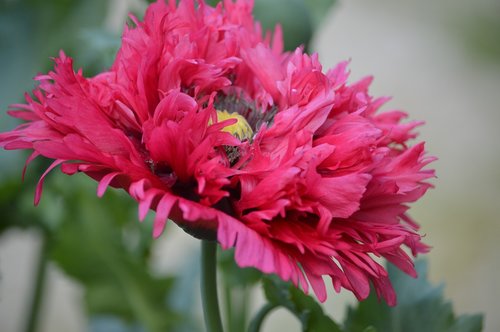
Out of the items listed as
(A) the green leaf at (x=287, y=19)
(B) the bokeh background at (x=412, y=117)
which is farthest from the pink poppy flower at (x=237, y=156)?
(B) the bokeh background at (x=412, y=117)

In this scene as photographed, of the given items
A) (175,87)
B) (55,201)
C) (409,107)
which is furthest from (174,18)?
(409,107)

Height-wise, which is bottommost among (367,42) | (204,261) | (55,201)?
(55,201)

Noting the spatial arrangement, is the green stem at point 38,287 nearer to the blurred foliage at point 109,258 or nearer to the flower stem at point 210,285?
the blurred foliage at point 109,258

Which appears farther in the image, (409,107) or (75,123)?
(409,107)

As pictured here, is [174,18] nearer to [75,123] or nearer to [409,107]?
[75,123]

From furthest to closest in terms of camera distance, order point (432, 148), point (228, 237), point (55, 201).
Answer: point (432, 148) → point (55, 201) → point (228, 237)

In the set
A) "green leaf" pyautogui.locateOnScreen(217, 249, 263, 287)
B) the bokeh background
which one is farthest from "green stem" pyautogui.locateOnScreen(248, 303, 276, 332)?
the bokeh background

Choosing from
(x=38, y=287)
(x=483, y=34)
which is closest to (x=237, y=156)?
(x=38, y=287)
